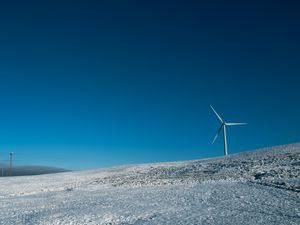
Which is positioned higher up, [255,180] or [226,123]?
[226,123]

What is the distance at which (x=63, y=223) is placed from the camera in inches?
352

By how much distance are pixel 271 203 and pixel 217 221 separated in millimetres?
2454

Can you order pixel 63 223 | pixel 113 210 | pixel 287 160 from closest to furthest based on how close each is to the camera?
pixel 63 223, pixel 113 210, pixel 287 160

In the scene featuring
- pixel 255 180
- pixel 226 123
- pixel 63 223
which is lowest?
pixel 63 223

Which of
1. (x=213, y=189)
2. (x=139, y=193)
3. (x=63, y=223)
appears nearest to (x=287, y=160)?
(x=213, y=189)

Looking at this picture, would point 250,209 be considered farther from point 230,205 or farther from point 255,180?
point 255,180

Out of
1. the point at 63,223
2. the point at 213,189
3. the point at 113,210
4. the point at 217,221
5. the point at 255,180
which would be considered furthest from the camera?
the point at 255,180

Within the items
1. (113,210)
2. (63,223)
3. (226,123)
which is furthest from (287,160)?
(226,123)

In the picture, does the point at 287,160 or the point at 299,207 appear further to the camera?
the point at 287,160

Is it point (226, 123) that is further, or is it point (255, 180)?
point (226, 123)

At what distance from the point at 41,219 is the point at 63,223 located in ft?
3.15

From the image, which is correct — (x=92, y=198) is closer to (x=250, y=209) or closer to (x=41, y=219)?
(x=41, y=219)

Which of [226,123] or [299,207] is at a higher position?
[226,123]

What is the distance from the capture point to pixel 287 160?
1961cm
